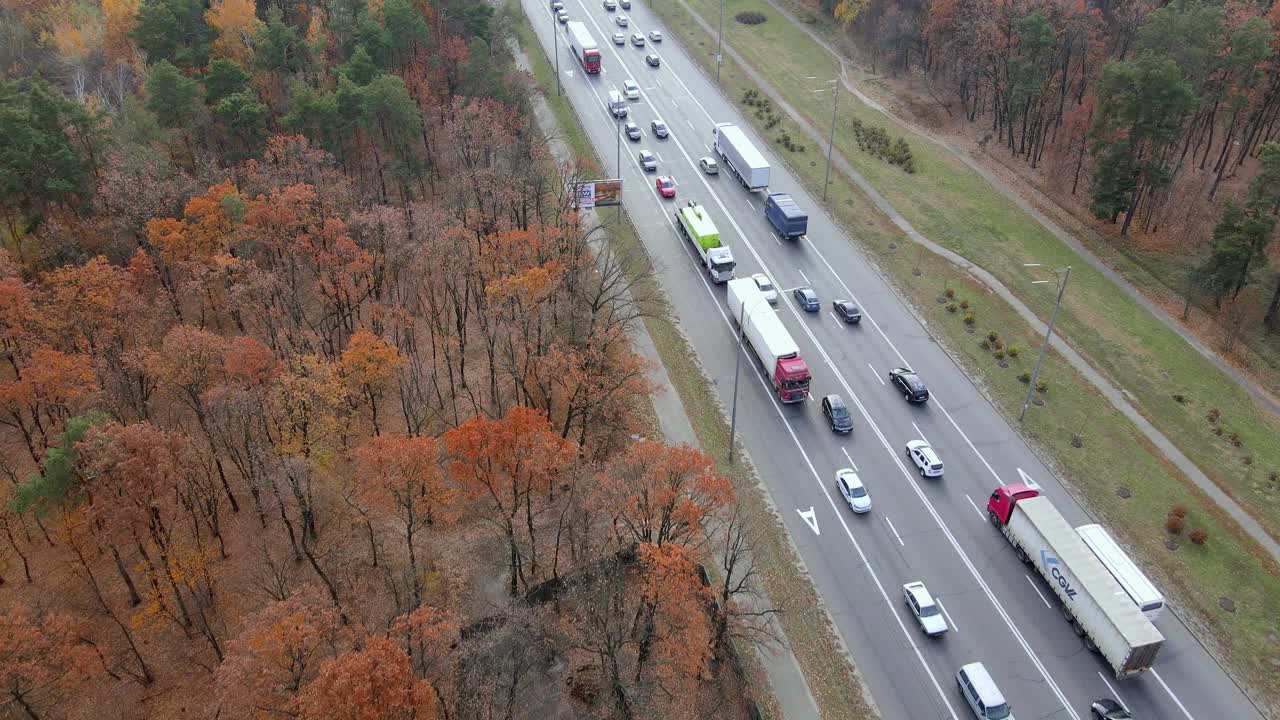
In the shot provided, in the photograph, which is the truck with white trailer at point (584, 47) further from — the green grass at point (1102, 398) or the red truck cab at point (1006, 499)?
the red truck cab at point (1006, 499)

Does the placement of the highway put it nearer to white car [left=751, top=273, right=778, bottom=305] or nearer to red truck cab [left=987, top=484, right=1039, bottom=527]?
white car [left=751, top=273, right=778, bottom=305]

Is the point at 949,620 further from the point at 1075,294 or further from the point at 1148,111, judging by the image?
the point at 1148,111

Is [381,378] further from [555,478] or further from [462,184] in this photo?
[462,184]

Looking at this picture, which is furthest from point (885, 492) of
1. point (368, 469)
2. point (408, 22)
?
point (408, 22)

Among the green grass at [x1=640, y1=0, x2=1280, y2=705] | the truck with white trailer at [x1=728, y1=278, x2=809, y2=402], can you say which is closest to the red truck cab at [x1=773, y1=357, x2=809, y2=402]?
the truck with white trailer at [x1=728, y1=278, x2=809, y2=402]

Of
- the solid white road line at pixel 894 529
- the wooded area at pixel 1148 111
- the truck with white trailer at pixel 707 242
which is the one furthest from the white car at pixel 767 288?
the wooded area at pixel 1148 111
